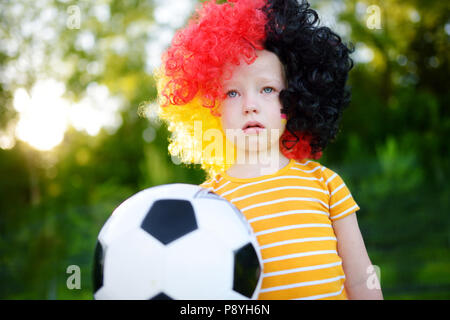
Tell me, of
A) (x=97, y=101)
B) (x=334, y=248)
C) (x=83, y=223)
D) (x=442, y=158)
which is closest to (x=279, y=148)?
(x=334, y=248)

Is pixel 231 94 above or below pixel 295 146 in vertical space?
above

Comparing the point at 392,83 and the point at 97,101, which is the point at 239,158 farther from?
the point at 392,83

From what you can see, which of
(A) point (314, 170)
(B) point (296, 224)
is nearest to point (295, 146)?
(A) point (314, 170)

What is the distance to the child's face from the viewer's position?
1.75 meters

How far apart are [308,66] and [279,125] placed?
33 centimetres

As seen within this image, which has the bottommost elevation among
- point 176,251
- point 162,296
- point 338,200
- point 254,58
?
point 162,296

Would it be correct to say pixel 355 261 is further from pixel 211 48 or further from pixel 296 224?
pixel 211 48

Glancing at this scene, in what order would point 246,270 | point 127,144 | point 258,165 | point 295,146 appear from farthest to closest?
point 127,144 < point 295,146 < point 258,165 < point 246,270

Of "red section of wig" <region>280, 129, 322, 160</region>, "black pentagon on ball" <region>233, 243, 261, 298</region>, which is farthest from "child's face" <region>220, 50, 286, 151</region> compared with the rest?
"black pentagon on ball" <region>233, 243, 261, 298</region>

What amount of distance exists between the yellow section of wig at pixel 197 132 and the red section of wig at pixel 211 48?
8 centimetres

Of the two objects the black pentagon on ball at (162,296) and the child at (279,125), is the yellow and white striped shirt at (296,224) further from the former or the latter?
the black pentagon on ball at (162,296)

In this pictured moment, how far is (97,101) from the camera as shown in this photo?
8914 mm

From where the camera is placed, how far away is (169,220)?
134 cm

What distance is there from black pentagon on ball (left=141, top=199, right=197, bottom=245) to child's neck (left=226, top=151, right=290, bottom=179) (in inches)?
20.9
